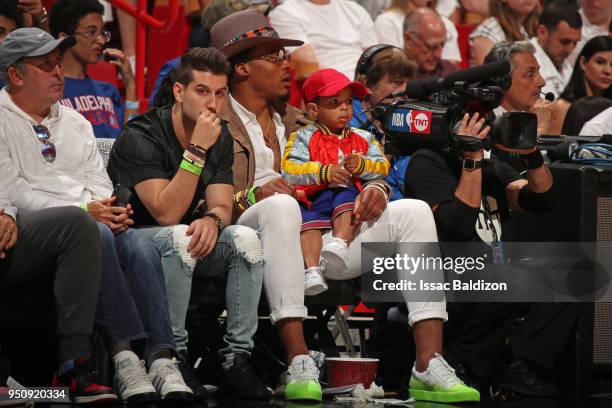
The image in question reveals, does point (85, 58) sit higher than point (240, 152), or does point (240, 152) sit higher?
point (85, 58)

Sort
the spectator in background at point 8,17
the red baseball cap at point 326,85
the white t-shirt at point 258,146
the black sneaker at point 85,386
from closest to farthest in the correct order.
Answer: the black sneaker at point 85,386 < the red baseball cap at point 326,85 < the white t-shirt at point 258,146 < the spectator in background at point 8,17

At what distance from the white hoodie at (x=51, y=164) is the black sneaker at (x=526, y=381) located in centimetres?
179

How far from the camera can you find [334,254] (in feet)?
15.1

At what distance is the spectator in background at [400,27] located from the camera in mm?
7891

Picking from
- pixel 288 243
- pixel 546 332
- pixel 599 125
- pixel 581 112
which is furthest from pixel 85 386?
pixel 581 112

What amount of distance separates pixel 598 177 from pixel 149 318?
1.96 m

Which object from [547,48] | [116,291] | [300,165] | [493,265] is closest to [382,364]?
[493,265]

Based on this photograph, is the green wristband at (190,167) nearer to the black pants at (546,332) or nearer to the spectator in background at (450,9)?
the black pants at (546,332)

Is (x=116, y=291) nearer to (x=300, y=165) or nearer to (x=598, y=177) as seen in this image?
(x=300, y=165)

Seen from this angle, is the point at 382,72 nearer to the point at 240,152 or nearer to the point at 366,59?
the point at 366,59

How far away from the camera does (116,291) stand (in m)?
4.09

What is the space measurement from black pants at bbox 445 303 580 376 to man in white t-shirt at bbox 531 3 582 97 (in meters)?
3.68

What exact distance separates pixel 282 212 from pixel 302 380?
26.1 inches

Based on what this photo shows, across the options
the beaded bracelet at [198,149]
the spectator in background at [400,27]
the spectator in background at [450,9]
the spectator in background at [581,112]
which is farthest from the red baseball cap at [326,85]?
the spectator in background at [450,9]
